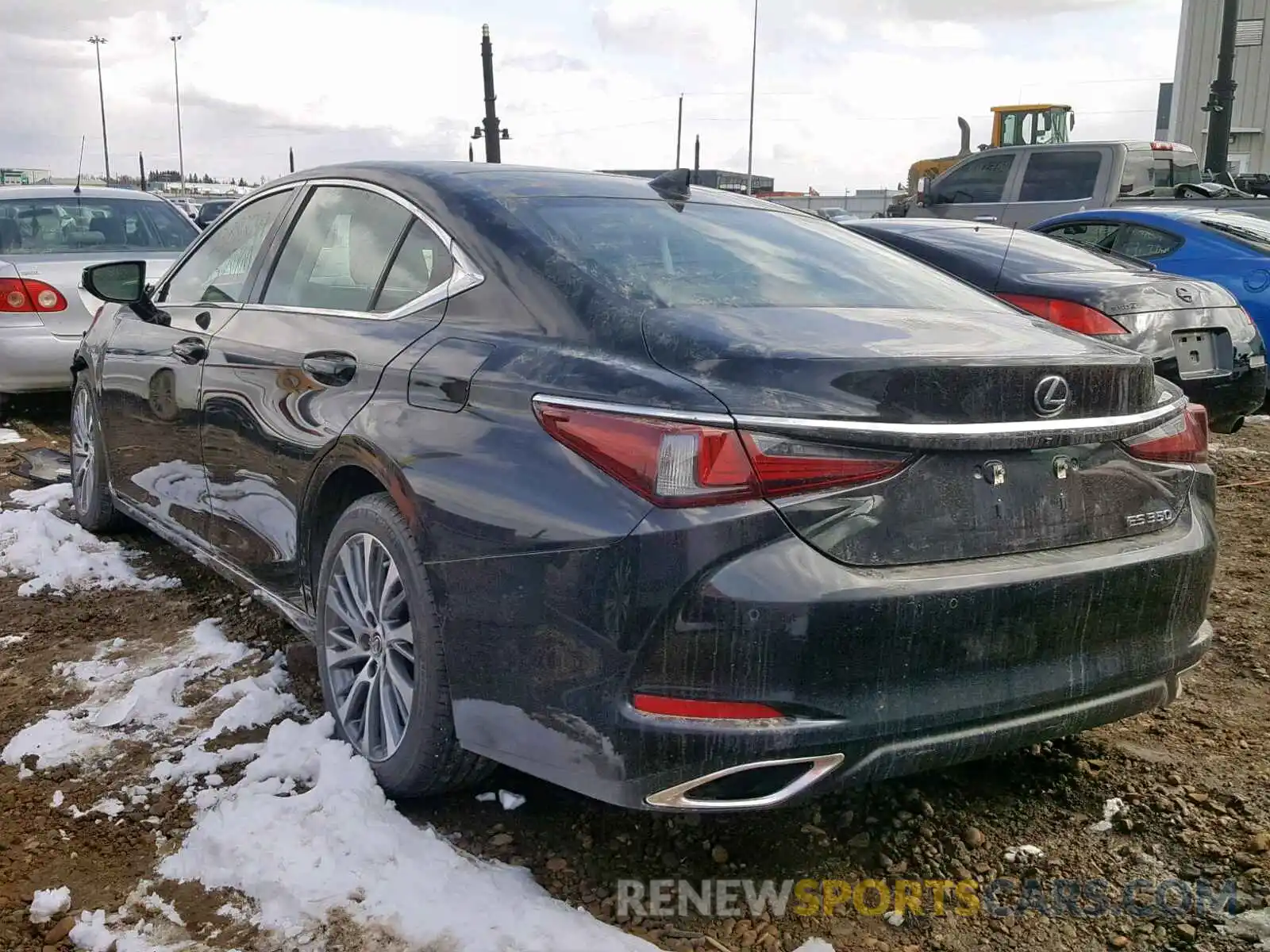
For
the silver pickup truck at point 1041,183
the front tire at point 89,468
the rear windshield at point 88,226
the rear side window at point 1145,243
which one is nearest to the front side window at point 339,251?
the front tire at point 89,468

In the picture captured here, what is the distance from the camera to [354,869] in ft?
8.04

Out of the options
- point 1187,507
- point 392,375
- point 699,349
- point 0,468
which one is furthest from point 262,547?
point 0,468

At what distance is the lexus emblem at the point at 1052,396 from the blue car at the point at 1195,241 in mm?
5279

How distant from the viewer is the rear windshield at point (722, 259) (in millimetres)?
2621

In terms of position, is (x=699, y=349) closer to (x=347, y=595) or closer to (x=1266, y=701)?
(x=347, y=595)

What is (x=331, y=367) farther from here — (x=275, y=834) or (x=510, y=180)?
(x=275, y=834)

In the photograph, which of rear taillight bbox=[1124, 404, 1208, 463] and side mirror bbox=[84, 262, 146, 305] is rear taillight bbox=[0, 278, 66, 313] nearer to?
side mirror bbox=[84, 262, 146, 305]

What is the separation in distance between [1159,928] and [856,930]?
602 mm

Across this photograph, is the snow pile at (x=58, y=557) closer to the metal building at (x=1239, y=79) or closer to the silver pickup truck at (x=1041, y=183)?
the silver pickup truck at (x=1041, y=183)

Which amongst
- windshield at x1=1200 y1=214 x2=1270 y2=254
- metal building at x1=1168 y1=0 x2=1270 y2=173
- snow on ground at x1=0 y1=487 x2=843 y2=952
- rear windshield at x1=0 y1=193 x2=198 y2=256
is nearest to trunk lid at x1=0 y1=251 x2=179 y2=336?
rear windshield at x1=0 y1=193 x2=198 y2=256

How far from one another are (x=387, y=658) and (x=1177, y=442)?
1851mm

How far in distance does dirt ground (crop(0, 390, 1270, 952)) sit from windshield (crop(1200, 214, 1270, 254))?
207 inches

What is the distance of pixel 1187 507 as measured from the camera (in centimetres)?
260

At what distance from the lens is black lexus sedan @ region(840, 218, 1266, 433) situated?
521cm
